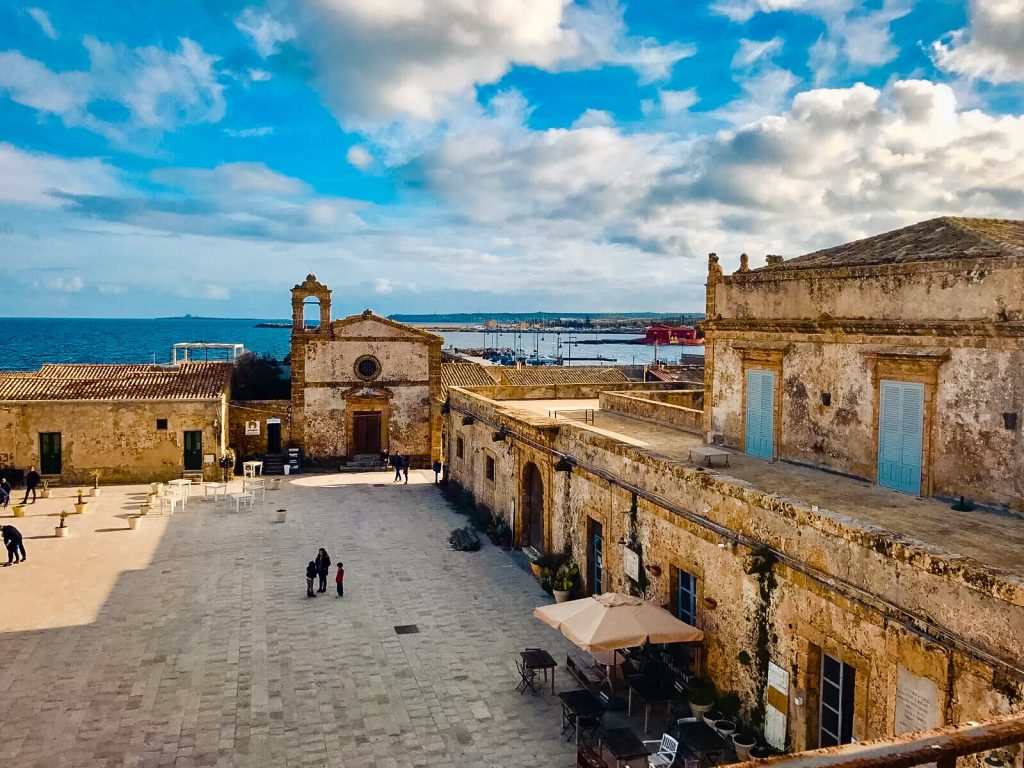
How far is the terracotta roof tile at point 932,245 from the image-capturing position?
40.4 ft

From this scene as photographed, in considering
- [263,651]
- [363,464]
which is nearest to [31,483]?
[363,464]

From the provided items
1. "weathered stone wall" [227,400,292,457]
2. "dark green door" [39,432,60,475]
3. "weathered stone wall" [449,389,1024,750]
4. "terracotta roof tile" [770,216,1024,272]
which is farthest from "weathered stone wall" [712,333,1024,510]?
"dark green door" [39,432,60,475]

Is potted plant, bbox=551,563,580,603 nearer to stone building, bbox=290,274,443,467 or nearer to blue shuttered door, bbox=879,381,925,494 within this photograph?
blue shuttered door, bbox=879,381,925,494

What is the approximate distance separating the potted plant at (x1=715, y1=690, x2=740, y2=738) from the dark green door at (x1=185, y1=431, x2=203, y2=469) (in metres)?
24.1

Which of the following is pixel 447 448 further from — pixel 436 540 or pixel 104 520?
pixel 104 520

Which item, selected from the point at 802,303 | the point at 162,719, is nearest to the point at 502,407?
the point at 802,303

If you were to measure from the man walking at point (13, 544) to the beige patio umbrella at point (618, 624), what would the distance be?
48.5ft

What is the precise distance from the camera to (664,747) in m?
10.5

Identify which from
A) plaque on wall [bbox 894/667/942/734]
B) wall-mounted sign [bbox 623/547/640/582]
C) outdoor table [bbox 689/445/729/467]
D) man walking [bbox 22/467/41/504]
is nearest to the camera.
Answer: plaque on wall [bbox 894/667/942/734]

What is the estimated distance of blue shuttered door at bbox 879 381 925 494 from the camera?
1282 cm

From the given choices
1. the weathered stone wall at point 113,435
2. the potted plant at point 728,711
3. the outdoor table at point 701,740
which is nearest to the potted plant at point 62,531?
the weathered stone wall at point 113,435

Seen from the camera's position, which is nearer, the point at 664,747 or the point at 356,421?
the point at 664,747

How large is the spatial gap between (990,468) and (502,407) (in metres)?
14.0

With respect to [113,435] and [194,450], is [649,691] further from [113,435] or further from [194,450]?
[113,435]
